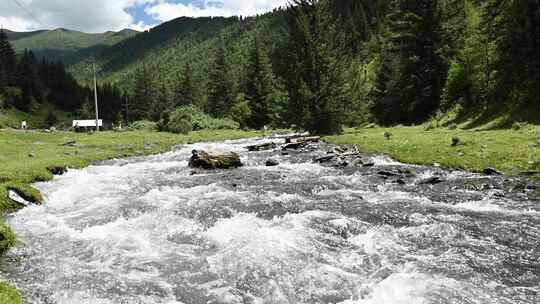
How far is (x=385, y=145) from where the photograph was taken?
32.9 meters

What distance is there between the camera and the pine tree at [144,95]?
130 metres

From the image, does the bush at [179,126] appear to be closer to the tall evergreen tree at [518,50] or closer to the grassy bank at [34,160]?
the grassy bank at [34,160]

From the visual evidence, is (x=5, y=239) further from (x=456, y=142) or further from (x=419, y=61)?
(x=419, y=61)

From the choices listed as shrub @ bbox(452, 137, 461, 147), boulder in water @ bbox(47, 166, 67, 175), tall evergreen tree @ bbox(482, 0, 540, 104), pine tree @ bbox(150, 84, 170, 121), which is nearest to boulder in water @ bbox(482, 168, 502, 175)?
shrub @ bbox(452, 137, 461, 147)

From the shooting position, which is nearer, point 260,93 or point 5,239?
point 5,239

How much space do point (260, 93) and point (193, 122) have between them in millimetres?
20682

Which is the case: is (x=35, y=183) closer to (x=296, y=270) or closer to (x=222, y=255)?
(x=222, y=255)

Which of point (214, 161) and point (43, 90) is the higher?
point (43, 90)

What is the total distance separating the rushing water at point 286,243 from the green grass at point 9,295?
415 mm

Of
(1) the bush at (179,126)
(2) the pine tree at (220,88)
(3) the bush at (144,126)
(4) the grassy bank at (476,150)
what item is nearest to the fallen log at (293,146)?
(4) the grassy bank at (476,150)

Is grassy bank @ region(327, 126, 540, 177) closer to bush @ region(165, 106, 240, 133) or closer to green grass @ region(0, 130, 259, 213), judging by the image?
green grass @ region(0, 130, 259, 213)

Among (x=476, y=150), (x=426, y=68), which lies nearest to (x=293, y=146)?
(x=476, y=150)

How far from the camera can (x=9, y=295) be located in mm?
8047

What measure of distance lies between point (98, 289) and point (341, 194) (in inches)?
477
